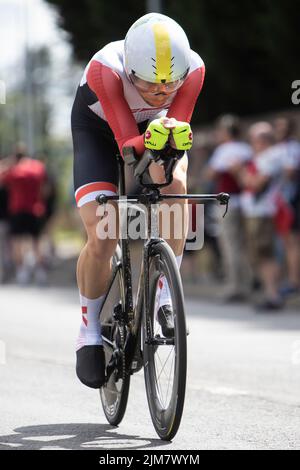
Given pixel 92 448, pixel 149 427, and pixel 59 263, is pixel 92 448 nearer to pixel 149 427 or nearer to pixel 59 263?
pixel 149 427

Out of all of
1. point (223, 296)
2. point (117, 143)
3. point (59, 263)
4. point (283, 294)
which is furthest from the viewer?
point (59, 263)

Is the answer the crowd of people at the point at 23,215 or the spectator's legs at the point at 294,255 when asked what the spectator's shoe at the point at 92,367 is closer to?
the spectator's legs at the point at 294,255

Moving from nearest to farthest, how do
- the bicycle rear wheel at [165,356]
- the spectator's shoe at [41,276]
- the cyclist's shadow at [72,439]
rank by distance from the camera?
the bicycle rear wheel at [165,356]
the cyclist's shadow at [72,439]
the spectator's shoe at [41,276]

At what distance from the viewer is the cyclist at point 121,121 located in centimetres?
574

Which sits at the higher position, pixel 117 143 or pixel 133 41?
pixel 133 41

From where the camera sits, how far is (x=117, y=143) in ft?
20.4

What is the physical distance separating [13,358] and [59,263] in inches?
496

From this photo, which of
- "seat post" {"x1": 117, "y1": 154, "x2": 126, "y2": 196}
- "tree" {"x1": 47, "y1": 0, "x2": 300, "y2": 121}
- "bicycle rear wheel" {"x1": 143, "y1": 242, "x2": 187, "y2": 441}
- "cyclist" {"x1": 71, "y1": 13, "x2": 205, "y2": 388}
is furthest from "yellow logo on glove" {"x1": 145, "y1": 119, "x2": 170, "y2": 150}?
"tree" {"x1": 47, "y1": 0, "x2": 300, "y2": 121}

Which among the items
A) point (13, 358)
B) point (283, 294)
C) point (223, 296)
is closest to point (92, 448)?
point (13, 358)

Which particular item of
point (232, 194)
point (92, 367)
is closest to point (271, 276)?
point (232, 194)

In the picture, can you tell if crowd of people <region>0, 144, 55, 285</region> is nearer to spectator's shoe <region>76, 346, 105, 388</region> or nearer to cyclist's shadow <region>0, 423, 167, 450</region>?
spectator's shoe <region>76, 346, 105, 388</region>

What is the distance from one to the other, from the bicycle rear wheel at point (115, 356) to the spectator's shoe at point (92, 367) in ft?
0.13

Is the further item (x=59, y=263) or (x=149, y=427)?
(x=59, y=263)

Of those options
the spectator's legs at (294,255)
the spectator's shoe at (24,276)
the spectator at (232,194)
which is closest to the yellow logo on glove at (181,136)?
the spectator's legs at (294,255)
